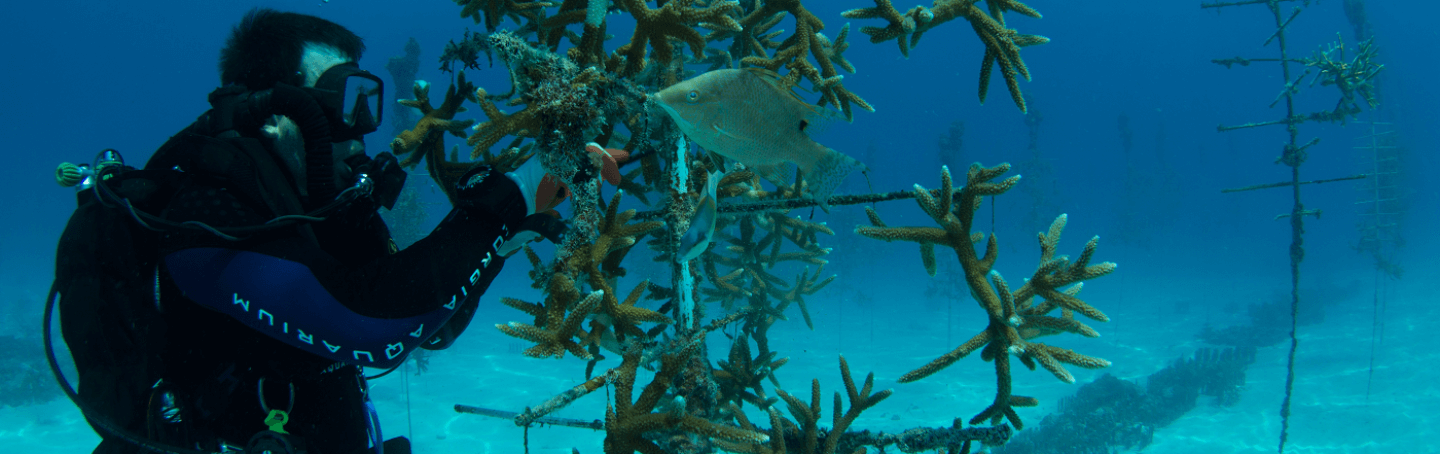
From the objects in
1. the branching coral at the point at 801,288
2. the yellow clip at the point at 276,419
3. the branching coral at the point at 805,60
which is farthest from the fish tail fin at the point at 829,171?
the branching coral at the point at 801,288

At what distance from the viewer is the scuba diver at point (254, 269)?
1615mm

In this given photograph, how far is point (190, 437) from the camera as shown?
1879 millimetres

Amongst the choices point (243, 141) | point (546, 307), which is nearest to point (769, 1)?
point (546, 307)

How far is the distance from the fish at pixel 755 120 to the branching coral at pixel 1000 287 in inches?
21.1

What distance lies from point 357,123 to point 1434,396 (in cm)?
2116

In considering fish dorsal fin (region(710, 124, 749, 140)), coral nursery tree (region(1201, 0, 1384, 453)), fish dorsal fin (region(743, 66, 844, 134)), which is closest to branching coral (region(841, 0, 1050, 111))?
→ fish dorsal fin (region(743, 66, 844, 134))

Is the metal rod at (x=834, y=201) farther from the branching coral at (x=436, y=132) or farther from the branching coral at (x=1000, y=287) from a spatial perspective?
the branching coral at (x=436, y=132)

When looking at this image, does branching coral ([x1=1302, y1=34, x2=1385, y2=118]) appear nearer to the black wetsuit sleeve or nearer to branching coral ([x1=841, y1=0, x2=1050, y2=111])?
branching coral ([x1=841, y1=0, x2=1050, y2=111])

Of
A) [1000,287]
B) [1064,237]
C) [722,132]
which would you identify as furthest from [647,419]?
[1064,237]

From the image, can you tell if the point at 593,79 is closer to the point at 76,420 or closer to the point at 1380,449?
the point at 1380,449

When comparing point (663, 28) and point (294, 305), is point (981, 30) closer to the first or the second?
point (663, 28)

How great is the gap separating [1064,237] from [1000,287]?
74.9 m

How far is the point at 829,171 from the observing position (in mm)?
1689

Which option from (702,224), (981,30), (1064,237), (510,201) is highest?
(1064,237)
